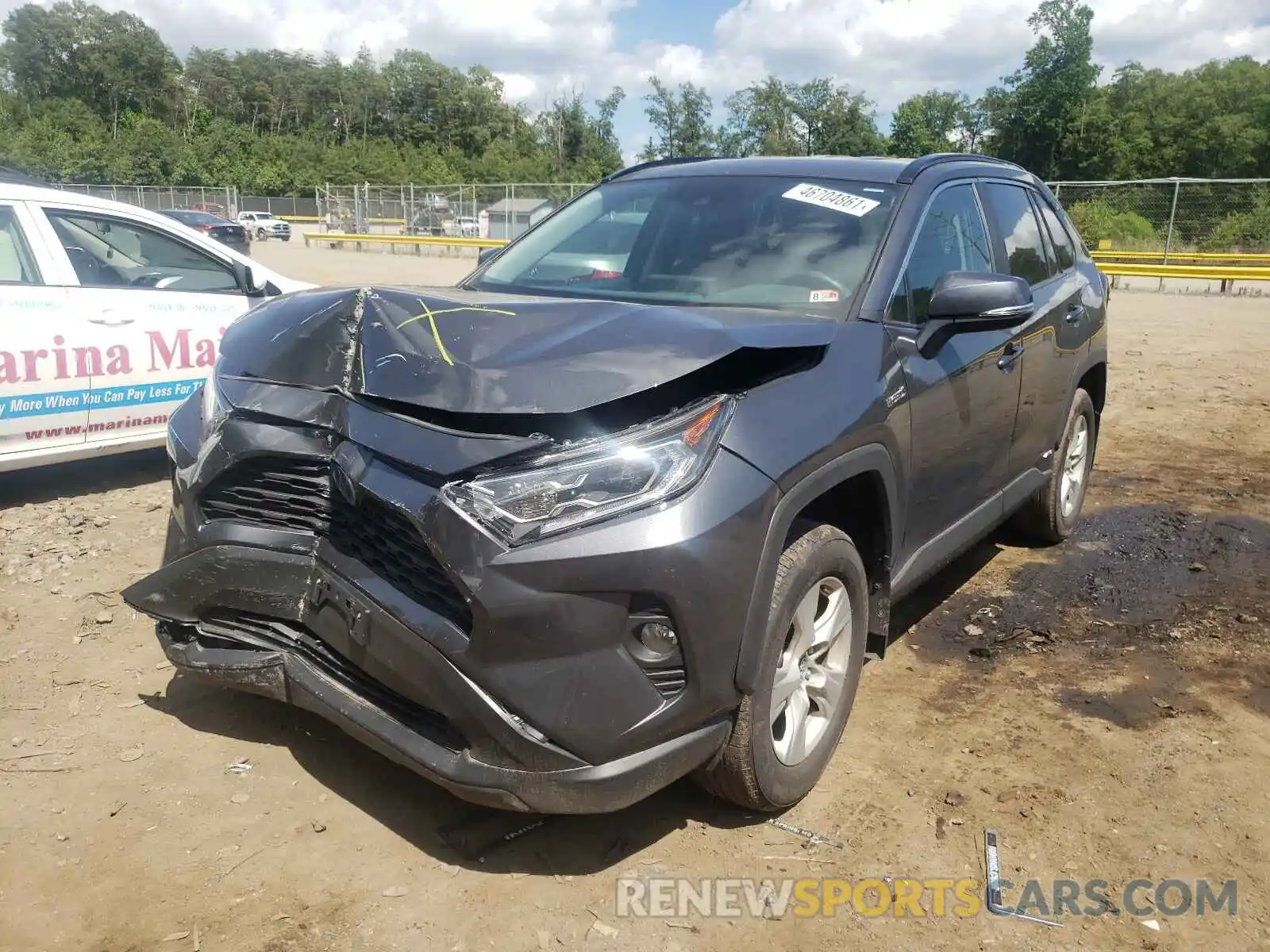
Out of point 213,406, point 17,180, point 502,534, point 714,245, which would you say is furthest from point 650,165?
point 17,180

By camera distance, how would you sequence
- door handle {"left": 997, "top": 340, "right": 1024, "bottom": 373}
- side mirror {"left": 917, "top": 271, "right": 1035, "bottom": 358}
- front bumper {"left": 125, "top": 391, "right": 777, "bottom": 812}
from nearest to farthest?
front bumper {"left": 125, "top": 391, "right": 777, "bottom": 812}
side mirror {"left": 917, "top": 271, "right": 1035, "bottom": 358}
door handle {"left": 997, "top": 340, "right": 1024, "bottom": 373}

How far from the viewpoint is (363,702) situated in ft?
8.22

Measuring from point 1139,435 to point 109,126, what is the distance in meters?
110

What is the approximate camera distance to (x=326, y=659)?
8.46 ft

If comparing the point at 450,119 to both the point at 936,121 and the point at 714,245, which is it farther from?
the point at 714,245

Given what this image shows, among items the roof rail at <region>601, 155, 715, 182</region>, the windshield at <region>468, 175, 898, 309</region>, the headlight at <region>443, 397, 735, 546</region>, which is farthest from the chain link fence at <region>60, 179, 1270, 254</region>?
the headlight at <region>443, 397, 735, 546</region>

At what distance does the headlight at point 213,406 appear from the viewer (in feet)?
8.92

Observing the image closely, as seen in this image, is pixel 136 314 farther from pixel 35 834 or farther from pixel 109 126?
pixel 109 126

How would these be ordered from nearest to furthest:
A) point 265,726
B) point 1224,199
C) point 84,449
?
1. point 265,726
2. point 84,449
3. point 1224,199

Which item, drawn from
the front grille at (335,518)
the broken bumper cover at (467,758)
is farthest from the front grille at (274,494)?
the broken bumper cover at (467,758)

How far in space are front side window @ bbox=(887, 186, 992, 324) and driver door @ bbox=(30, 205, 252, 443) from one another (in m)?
4.27

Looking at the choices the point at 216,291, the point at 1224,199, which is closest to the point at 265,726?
the point at 216,291

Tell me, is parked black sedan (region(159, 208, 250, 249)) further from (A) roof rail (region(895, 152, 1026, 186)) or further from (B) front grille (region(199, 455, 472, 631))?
(B) front grille (region(199, 455, 472, 631))

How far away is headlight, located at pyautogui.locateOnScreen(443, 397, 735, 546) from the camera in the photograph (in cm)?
218
